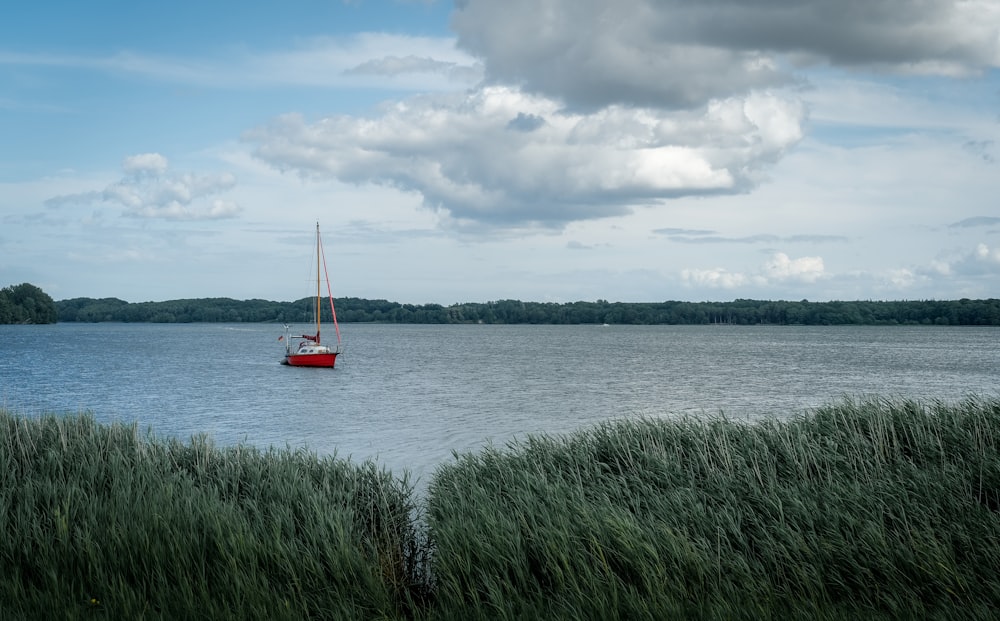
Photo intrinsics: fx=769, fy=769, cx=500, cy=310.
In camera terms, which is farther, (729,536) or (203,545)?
(729,536)

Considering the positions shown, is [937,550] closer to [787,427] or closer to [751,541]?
[751,541]

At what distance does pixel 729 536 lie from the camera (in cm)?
936

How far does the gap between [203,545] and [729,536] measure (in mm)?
6113

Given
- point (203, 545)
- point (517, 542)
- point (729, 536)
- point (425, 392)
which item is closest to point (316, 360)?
point (425, 392)

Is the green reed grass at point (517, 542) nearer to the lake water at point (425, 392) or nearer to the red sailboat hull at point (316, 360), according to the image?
the lake water at point (425, 392)

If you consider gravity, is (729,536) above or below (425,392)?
above

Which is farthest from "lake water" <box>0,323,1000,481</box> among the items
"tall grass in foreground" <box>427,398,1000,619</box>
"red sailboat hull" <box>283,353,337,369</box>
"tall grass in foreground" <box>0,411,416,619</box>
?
"tall grass in foreground" <box>0,411,416,619</box>

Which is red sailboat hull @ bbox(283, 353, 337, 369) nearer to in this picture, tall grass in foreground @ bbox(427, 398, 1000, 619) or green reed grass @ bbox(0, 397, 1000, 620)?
green reed grass @ bbox(0, 397, 1000, 620)

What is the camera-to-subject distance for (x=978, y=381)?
51219 mm

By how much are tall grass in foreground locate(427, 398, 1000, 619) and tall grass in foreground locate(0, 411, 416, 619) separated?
868 millimetres

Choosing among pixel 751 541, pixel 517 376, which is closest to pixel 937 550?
pixel 751 541

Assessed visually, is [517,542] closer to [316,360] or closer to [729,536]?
[729,536]

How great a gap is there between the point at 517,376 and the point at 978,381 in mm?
30795

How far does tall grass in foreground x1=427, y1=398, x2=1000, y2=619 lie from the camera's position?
24.3 ft
